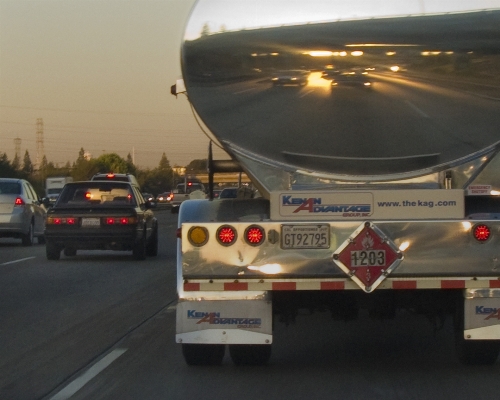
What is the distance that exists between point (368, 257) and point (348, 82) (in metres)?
1.30

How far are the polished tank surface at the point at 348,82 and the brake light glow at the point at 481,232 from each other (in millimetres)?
666

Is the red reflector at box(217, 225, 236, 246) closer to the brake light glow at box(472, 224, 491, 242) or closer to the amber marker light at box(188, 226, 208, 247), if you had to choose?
the amber marker light at box(188, 226, 208, 247)

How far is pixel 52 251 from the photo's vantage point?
20.9 m

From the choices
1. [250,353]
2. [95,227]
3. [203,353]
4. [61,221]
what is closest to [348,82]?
A: [250,353]

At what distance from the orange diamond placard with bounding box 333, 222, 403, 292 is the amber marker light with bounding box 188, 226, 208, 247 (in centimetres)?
98

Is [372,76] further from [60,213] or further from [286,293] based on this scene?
[60,213]

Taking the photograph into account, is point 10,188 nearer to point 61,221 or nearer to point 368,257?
point 61,221

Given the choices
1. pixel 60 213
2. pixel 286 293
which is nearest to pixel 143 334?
pixel 286 293

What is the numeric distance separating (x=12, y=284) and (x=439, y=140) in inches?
393

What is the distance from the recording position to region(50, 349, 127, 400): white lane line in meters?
7.43

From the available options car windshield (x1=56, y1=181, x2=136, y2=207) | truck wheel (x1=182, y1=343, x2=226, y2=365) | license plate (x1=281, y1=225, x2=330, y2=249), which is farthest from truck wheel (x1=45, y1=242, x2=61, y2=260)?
license plate (x1=281, y1=225, x2=330, y2=249)

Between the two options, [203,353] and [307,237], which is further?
[203,353]

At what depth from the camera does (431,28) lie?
281 inches

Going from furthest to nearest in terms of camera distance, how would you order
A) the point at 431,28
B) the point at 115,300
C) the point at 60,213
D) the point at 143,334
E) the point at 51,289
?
1. the point at 60,213
2. the point at 51,289
3. the point at 115,300
4. the point at 143,334
5. the point at 431,28
